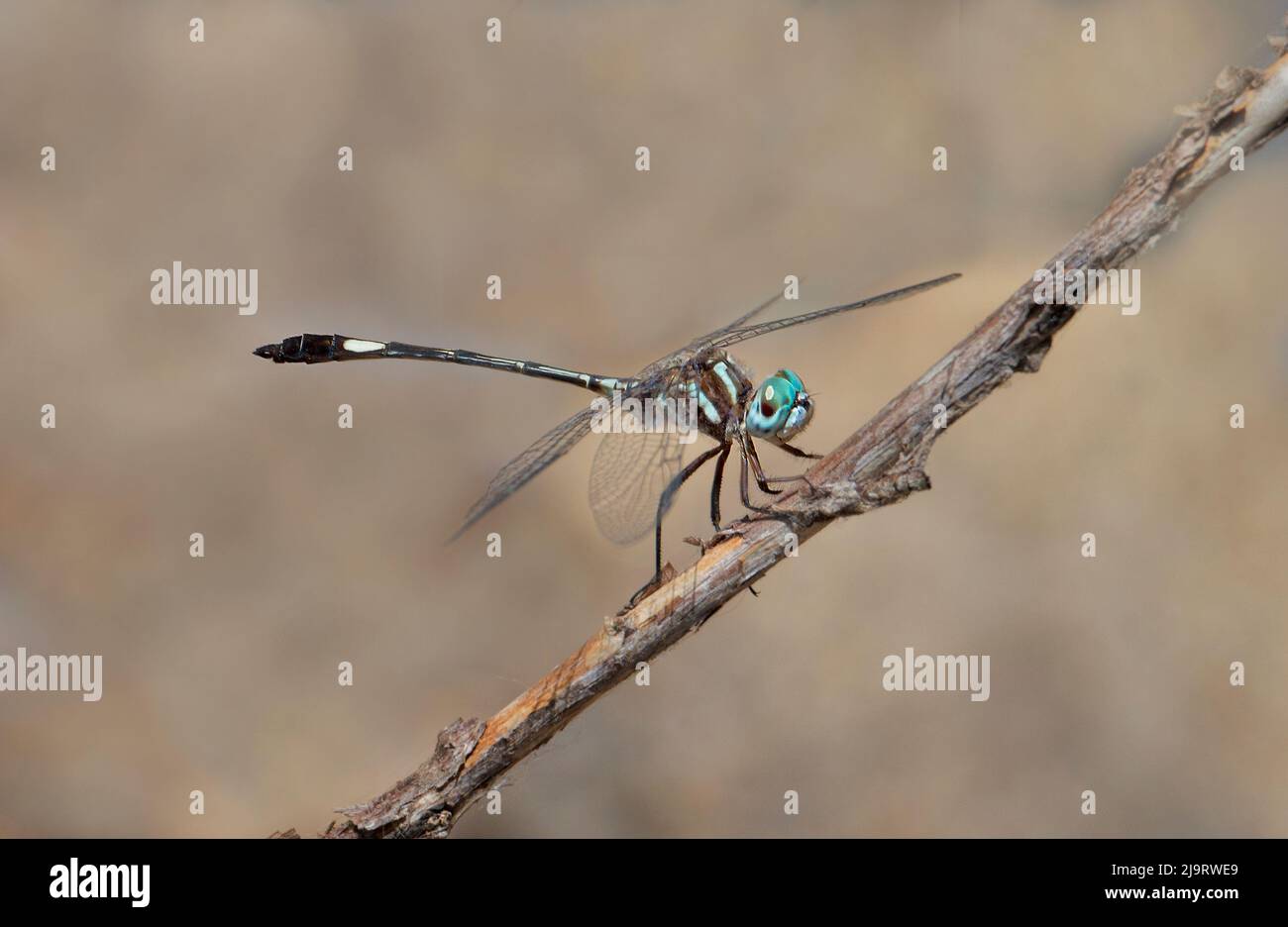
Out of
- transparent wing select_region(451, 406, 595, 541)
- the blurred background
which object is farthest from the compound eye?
the blurred background

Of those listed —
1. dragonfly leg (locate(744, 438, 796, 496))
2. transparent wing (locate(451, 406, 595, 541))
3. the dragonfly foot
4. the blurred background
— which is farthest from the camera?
the blurred background

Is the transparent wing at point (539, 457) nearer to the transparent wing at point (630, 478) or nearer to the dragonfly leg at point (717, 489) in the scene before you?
the transparent wing at point (630, 478)

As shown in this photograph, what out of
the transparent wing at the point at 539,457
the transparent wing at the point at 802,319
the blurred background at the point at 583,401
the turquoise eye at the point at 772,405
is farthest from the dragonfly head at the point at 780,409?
the blurred background at the point at 583,401

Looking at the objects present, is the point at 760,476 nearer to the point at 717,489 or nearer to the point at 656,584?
the point at 717,489

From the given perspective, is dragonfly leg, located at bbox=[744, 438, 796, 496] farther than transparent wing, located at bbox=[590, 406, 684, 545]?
No

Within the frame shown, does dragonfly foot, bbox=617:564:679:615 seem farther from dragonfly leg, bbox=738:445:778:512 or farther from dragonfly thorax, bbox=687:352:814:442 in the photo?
dragonfly thorax, bbox=687:352:814:442

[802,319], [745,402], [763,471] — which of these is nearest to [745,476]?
[763,471]

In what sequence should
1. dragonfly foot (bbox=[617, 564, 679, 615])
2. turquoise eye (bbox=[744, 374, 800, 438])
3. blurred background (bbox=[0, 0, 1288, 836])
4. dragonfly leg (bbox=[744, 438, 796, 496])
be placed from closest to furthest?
dragonfly foot (bbox=[617, 564, 679, 615])
dragonfly leg (bbox=[744, 438, 796, 496])
turquoise eye (bbox=[744, 374, 800, 438])
blurred background (bbox=[0, 0, 1288, 836])
